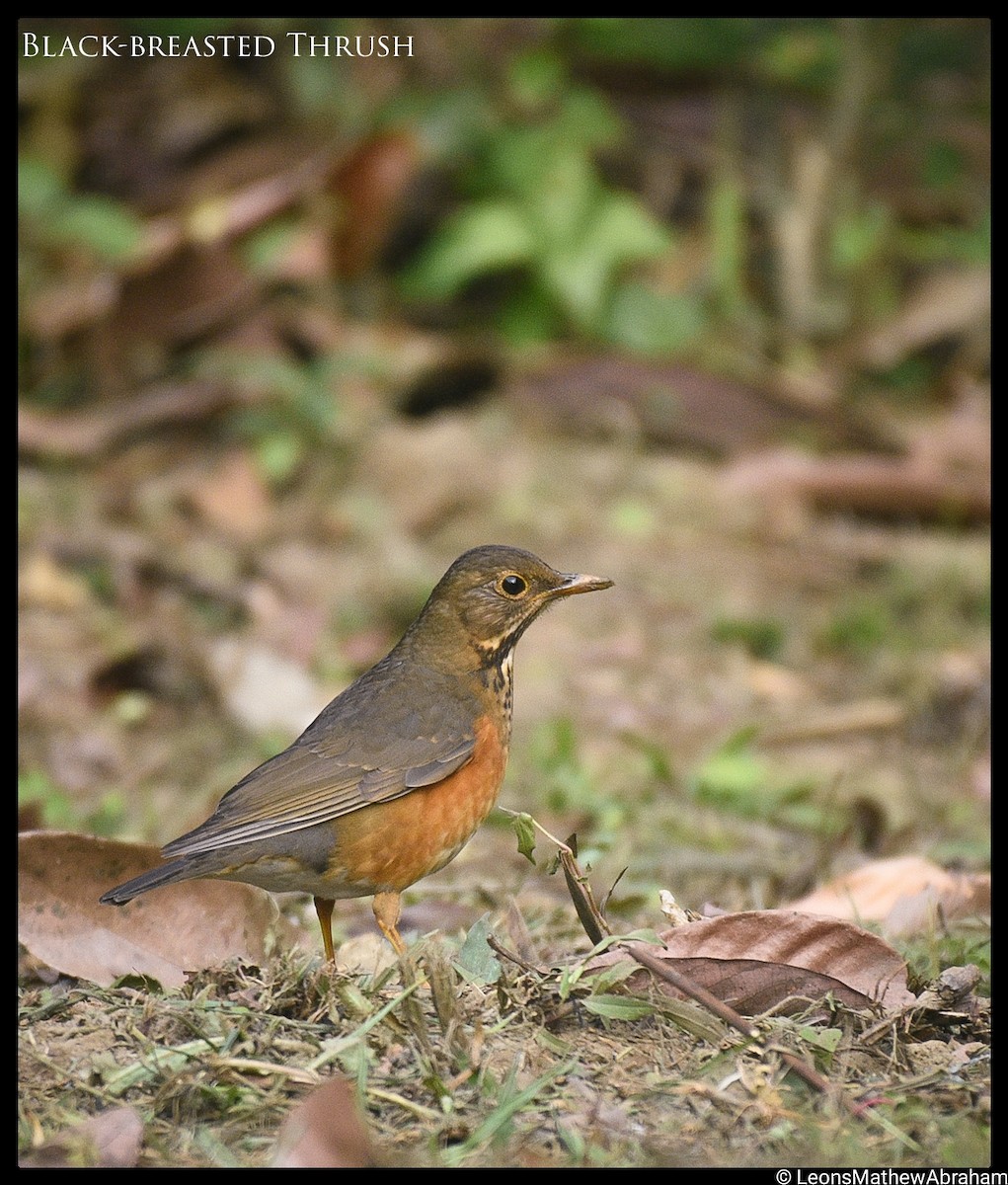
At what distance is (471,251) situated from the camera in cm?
1068

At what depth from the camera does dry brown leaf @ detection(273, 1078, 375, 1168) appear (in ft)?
10.7

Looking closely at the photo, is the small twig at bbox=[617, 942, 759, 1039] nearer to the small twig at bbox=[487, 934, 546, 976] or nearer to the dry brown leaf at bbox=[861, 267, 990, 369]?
the small twig at bbox=[487, 934, 546, 976]

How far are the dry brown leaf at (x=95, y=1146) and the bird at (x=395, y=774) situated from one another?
2.20 feet

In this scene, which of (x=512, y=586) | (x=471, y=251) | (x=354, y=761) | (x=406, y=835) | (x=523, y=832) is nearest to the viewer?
(x=523, y=832)

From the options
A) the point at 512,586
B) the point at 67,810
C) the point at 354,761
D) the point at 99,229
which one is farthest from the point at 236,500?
the point at 354,761

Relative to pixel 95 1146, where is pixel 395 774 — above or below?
above

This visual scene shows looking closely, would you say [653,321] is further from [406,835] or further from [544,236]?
[406,835]

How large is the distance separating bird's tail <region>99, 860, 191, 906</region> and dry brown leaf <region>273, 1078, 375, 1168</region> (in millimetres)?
854

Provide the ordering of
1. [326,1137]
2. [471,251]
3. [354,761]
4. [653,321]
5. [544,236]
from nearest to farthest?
[326,1137]
[354,761]
[471,251]
[544,236]
[653,321]

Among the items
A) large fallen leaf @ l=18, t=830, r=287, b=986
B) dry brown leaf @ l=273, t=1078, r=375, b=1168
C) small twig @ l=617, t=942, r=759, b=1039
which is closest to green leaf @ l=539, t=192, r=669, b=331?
large fallen leaf @ l=18, t=830, r=287, b=986

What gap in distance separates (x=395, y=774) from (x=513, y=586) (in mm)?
880

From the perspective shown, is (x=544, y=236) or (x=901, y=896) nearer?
Answer: (x=901, y=896)
